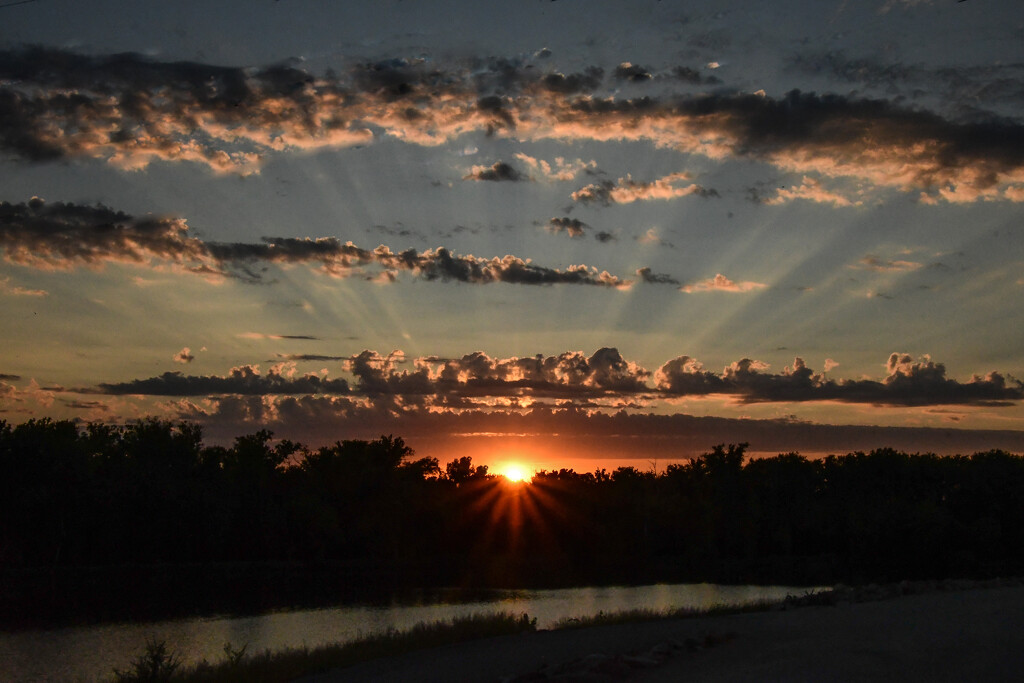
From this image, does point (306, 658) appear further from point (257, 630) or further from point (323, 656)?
point (257, 630)

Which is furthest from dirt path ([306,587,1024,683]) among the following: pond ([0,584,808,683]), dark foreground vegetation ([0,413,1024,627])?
dark foreground vegetation ([0,413,1024,627])

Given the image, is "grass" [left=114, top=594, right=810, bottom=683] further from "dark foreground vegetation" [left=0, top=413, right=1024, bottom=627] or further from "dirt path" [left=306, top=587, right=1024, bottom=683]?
"dark foreground vegetation" [left=0, top=413, right=1024, bottom=627]

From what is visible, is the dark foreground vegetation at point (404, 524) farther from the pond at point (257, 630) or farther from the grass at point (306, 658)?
the grass at point (306, 658)

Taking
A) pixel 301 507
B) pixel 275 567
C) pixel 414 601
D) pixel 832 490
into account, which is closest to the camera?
pixel 414 601

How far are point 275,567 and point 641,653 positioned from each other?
7355cm

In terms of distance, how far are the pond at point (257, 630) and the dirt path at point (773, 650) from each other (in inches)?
467

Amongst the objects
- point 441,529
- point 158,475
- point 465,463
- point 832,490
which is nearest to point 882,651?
point 158,475

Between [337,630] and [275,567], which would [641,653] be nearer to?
[337,630]

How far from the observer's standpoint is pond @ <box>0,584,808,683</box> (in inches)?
1193

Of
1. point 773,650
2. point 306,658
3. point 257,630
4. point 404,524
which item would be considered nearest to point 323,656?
point 306,658

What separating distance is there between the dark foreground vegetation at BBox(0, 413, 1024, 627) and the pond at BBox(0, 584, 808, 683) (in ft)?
20.0

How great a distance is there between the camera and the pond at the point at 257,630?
30297mm

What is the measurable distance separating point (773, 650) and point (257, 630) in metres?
28.6

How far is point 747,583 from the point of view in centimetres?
7081
